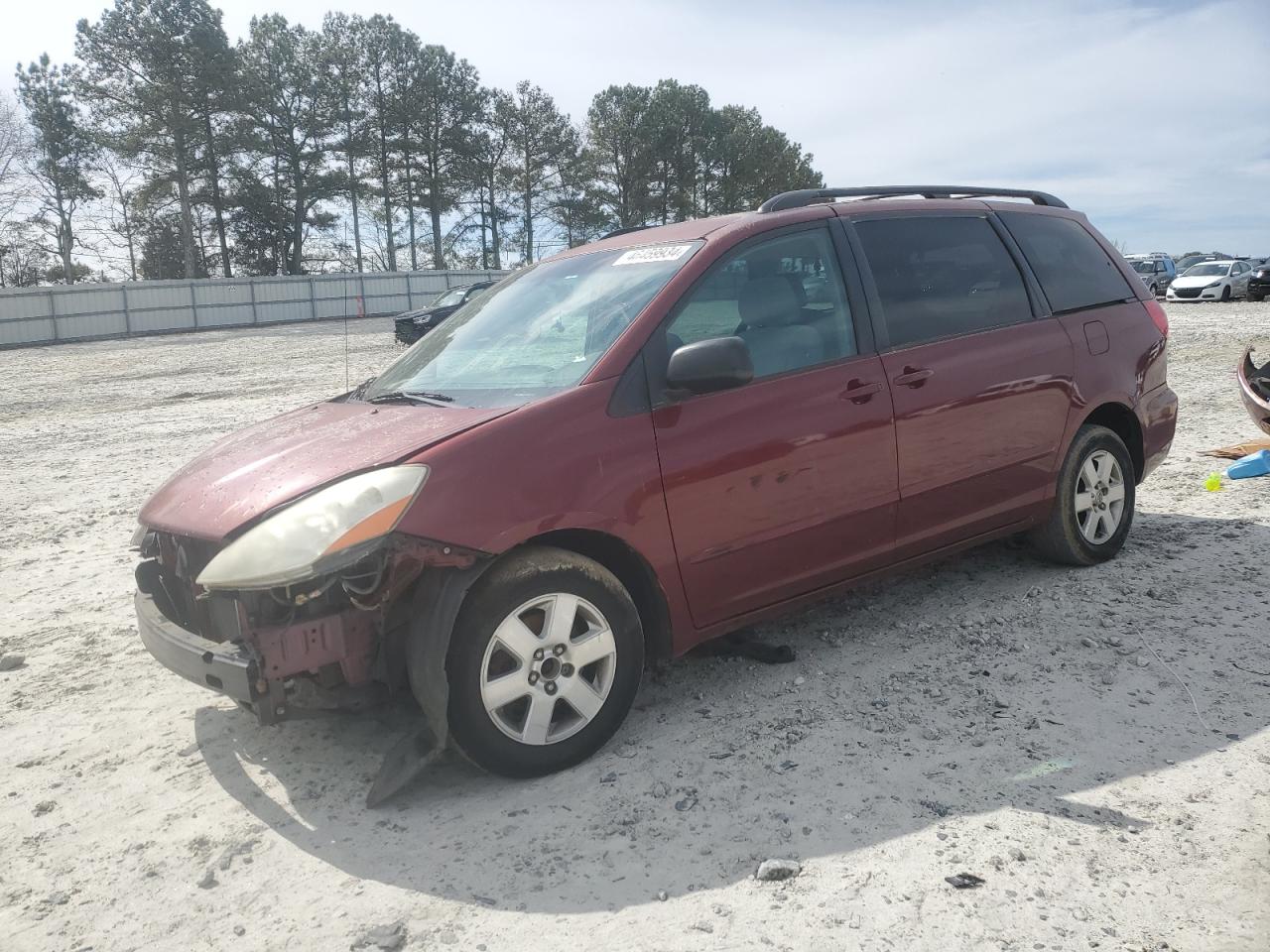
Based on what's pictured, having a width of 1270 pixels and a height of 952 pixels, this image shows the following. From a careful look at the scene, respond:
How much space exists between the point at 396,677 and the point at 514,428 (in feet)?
2.84

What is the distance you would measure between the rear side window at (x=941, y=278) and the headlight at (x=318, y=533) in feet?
7.19

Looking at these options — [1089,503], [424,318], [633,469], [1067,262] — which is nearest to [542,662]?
[633,469]

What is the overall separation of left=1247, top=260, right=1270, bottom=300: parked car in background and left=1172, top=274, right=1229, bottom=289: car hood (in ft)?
2.87

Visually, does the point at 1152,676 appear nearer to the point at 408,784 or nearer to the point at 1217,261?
the point at 408,784

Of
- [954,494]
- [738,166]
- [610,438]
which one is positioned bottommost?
[954,494]

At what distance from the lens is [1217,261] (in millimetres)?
33812

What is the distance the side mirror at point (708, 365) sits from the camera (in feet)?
11.0

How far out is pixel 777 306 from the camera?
389 centimetres

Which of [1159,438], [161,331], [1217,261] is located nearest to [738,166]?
[1217,261]

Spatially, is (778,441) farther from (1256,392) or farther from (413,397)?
(1256,392)

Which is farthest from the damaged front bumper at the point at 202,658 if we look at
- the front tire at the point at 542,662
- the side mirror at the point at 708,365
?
the side mirror at the point at 708,365

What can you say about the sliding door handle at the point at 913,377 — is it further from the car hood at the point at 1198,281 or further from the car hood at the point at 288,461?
the car hood at the point at 1198,281

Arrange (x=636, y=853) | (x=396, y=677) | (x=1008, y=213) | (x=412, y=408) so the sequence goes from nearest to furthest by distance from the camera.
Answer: (x=636, y=853)
(x=396, y=677)
(x=412, y=408)
(x=1008, y=213)

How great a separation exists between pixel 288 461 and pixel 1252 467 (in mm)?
6238
